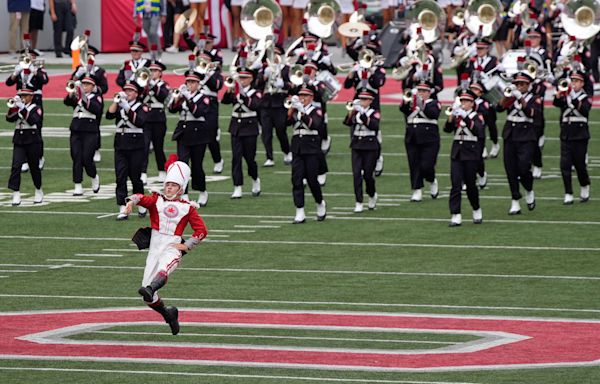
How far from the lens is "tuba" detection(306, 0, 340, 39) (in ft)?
Result: 101

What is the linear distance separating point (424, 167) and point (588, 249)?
4384 millimetres

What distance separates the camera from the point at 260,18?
3059 cm

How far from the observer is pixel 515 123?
78.9 ft

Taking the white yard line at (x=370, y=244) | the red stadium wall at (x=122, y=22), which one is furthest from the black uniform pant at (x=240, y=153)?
the red stadium wall at (x=122, y=22)

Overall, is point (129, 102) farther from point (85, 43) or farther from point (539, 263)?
point (539, 263)

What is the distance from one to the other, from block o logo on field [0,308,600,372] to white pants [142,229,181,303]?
0.61 meters

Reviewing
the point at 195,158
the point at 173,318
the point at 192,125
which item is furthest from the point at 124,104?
the point at 173,318

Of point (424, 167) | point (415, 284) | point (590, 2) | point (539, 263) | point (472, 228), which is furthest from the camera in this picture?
point (590, 2)

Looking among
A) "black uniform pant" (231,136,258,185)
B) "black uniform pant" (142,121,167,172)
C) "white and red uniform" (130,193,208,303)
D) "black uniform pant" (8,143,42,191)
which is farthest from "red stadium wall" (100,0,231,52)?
"white and red uniform" (130,193,208,303)

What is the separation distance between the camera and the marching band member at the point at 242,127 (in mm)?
25297

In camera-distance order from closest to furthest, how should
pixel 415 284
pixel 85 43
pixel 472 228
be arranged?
pixel 415 284
pixel 472 228
pixel 85 43

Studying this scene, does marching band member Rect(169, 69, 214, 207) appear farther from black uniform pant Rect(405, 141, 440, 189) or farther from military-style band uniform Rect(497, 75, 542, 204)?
military-style band uniform Rect(497, 75, 542, 204)

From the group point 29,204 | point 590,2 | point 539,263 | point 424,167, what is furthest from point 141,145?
point 590,2

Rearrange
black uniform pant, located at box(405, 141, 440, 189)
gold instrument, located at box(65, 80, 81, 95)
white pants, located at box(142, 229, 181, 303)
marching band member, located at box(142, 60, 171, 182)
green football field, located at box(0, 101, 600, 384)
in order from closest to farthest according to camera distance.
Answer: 1. green football field, located at box(0, 101, 600, 384)
2. white pants, located at box(142, 229, 181, 303)
3. black uniform pant, located at box(405, 141, 440, 189)
4. gold instrument, located at box(65, 80, 81, 95)
5. marching band member, located at box(142, 60, 171, 182)
